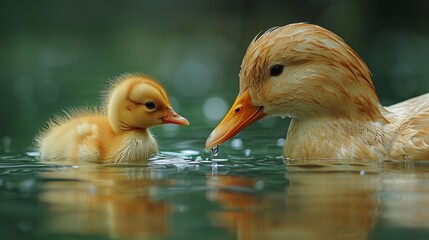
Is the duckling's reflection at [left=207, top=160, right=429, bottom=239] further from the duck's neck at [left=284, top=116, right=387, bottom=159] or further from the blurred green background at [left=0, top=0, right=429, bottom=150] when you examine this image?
the blurred green background at [left=0, top=0, right=429, bottom=150]

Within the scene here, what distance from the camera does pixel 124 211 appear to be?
5.93 m

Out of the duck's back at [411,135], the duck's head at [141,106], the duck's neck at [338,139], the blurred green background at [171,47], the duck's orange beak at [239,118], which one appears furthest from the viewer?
the blurred green background at [171,47]

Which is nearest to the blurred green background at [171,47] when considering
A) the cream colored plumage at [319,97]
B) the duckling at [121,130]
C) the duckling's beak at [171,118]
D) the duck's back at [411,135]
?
the duckling at [121,130]

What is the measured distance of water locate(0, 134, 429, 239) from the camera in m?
5.37

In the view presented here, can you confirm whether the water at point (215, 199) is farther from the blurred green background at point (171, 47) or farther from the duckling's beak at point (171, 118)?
the blurred green background at point (171, 47)

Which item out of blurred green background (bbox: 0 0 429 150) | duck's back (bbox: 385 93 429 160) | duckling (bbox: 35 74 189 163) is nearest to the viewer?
duck's back (bbox: 385 93 429 160)

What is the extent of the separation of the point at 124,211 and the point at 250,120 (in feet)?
8.03

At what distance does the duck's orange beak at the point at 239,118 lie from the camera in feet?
26.7

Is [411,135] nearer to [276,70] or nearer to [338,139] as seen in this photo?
[338,139]

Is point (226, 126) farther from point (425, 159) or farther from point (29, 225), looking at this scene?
point (29, 225)

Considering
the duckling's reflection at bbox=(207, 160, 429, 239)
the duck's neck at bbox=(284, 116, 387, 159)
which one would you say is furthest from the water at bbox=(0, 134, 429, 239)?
the duck's neck at bbox=(284, 116, 387, 159)

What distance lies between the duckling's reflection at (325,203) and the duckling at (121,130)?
153 cm

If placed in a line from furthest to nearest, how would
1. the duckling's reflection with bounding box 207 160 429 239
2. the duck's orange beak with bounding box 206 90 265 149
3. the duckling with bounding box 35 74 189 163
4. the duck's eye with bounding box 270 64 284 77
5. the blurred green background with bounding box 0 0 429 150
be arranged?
1. the blurred green background with bounding box 0 0 429 150
2. the duckling with bounding box 35 74 189 163
3. the duck's orange beak with bounding box 206 90 265 149
4. the duck's eye with bounding box 270 64 284 77
5. the duckling's reflection with bounding box 207 160 429 239

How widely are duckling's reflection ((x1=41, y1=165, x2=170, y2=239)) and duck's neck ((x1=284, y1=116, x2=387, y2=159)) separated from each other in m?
1.33
